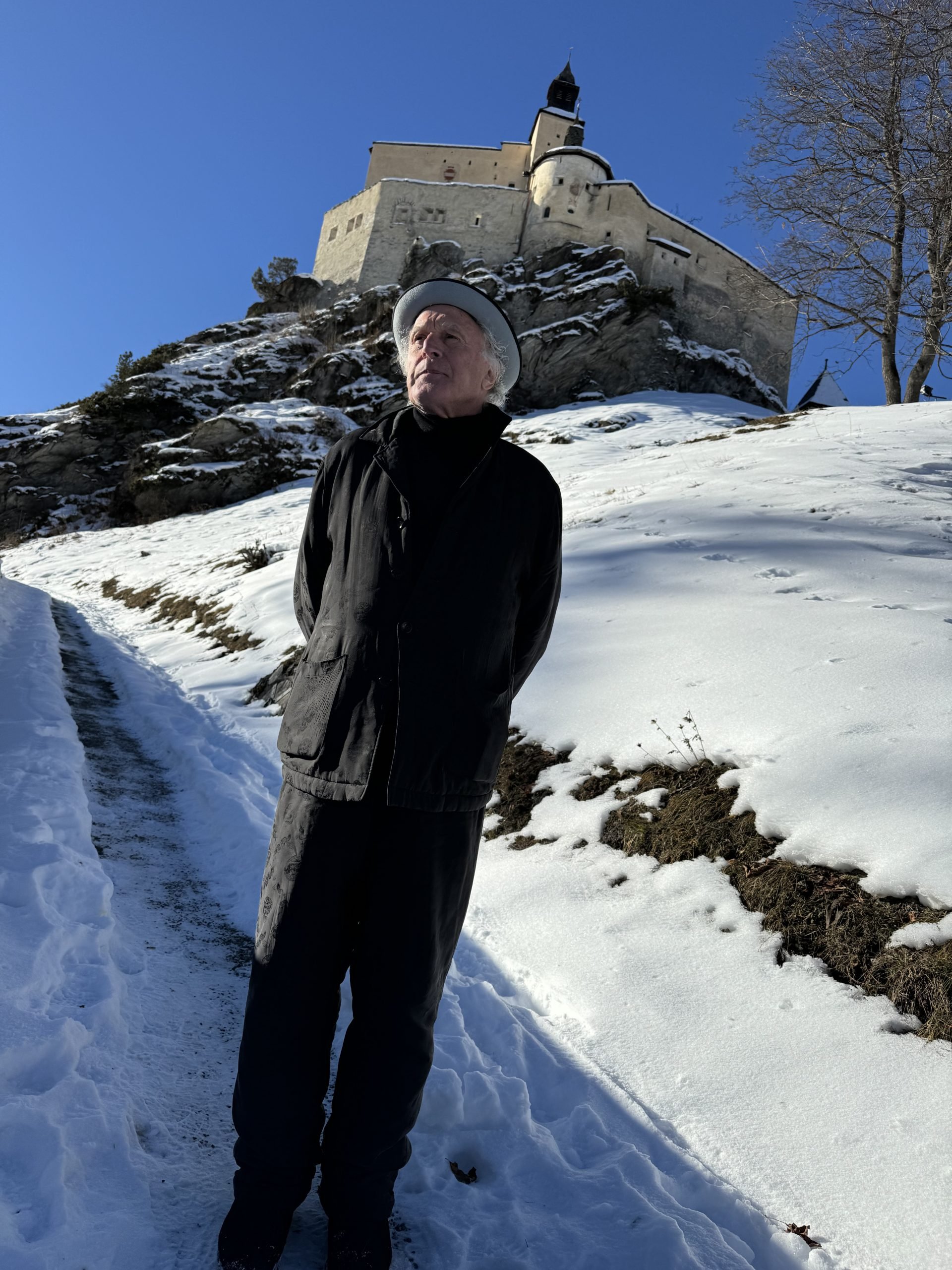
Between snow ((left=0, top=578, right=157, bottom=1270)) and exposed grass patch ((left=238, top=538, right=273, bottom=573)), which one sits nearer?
snow ((left=0, top=578, right=157, bottom=1270))

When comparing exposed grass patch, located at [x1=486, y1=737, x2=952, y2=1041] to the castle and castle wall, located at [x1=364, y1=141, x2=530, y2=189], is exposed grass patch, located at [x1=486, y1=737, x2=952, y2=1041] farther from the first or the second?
castle wall, located at [x1=364, y1=141, x2=530, y2=189]

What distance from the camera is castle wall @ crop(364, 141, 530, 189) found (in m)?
49.0

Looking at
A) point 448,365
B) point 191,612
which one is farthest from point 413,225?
point 448,365

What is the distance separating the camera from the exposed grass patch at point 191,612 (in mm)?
9719

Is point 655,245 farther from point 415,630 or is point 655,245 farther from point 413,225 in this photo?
point 415,630

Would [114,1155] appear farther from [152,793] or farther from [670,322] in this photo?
[670,322]

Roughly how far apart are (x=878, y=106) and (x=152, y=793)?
60.0ft

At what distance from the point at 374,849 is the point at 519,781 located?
119 inches

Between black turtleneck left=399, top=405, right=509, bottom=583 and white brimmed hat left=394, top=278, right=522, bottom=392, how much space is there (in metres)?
0.14

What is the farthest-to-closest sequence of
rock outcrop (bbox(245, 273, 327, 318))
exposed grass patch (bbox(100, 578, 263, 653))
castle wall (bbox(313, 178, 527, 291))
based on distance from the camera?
rock outcrop (bbox(245, 273, 327, 318)), castle wall (bbox(313, 178, 527, 291)), exposed grass patch (bbox(100, 578, 263, 653))

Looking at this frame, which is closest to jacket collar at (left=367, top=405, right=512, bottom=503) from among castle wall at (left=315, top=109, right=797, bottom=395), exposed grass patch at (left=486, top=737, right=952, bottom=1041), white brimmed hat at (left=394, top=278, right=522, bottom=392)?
white brimmed hat at (left=394, top=278, right=522, bottom=392)

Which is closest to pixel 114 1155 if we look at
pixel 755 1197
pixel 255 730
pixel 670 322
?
pixel 755 1197

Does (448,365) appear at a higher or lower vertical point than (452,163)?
lower

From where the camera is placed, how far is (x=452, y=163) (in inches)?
1953
